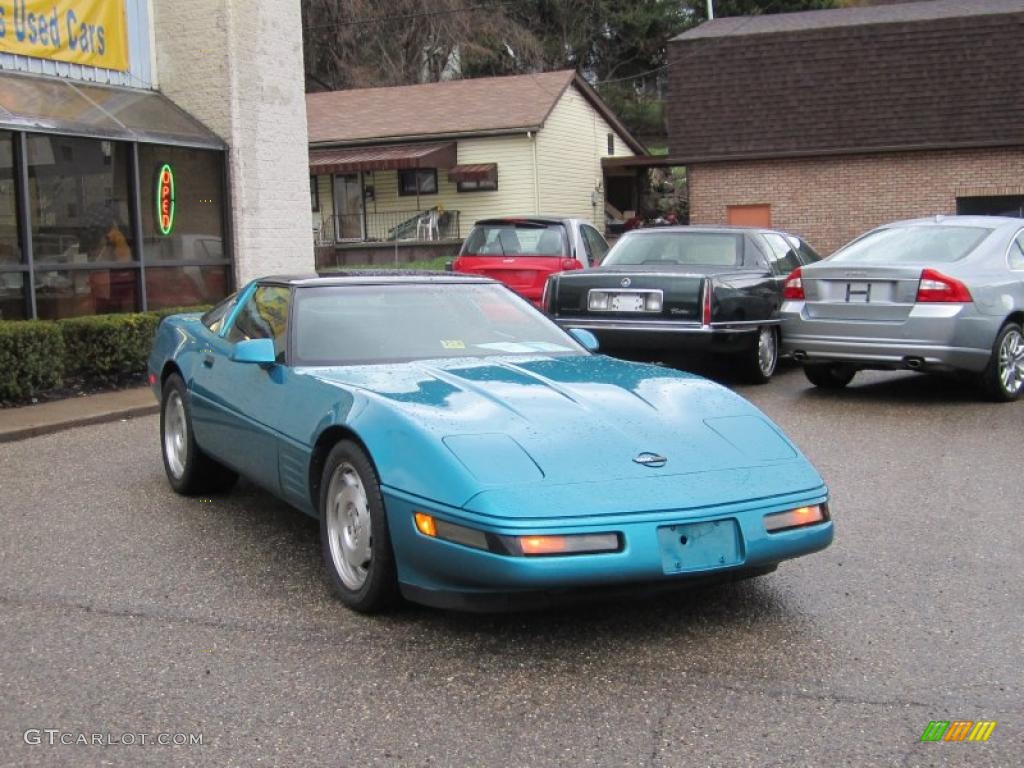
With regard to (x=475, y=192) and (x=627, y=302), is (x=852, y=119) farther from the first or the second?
(x=627, y=302)

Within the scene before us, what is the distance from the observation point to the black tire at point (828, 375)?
35.6 ft

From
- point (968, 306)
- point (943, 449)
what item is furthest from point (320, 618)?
point (968, 306)

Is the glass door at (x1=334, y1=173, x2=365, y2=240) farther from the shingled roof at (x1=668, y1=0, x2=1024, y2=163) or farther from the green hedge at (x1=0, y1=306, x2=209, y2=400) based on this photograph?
the green hedge at (x1=0, y1=306, x2=209, y2=400)

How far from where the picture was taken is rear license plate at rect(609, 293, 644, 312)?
10461 millimetres

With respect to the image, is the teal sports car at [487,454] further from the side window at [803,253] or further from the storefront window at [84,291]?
the side window at [803,253]

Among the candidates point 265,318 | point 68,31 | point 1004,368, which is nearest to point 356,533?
point 265,318

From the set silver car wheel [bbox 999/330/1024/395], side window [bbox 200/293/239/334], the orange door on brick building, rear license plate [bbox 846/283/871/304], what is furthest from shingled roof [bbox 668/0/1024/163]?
side window [bbox 200/293/239/334]

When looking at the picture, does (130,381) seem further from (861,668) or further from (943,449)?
(861,668)

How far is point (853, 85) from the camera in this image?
25.0m

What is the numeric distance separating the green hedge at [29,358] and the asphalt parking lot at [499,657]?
4.34 metres

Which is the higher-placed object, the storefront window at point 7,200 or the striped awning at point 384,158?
the striped awning at point 384,158

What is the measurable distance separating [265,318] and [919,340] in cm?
566

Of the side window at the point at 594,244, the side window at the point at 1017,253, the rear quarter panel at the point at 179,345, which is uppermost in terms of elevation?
the side window at the point at 594,244

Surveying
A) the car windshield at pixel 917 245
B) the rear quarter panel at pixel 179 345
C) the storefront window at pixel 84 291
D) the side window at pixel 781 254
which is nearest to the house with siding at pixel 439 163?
the storefront window at pixel 84 291
